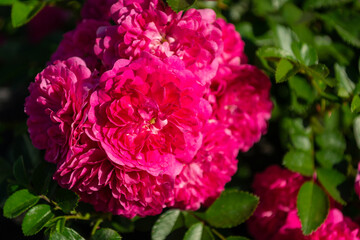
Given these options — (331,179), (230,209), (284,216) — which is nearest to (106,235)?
(230,209)

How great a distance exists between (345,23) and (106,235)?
2.92 ft

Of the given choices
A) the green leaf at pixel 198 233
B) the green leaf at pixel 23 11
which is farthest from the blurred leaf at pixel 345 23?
the green leaf at pixel 23 11

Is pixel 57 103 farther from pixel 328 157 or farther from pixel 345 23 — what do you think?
pixel 345 23

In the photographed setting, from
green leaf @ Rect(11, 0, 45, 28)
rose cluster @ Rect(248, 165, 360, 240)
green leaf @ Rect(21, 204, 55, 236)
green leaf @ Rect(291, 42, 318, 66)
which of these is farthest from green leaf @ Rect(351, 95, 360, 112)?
green leaf @ Rect(11, 0, 45, 28)

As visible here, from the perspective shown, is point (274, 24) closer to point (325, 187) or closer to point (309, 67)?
point (309, 67)

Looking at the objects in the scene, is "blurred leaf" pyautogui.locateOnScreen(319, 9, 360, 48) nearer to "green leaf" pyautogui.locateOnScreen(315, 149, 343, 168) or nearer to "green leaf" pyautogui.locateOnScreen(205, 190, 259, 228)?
"green leaf" pyautogui.locateOnScreen(315, 149, 343, 168)

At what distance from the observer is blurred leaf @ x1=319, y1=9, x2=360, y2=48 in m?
1.13

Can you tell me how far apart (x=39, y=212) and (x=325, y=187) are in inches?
26.7

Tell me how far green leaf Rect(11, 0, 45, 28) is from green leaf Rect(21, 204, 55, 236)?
0.50m

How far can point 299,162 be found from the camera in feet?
3.35

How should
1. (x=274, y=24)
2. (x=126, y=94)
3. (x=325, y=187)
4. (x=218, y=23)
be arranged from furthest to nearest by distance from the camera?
1. (x=274, y=24)
2. (x=325, y=187)
3. (x=218, y=23)
4. (x=126, y=94)

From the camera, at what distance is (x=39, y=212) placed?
0.83 metres

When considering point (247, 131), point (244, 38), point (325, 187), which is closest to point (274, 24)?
point (244, 38)

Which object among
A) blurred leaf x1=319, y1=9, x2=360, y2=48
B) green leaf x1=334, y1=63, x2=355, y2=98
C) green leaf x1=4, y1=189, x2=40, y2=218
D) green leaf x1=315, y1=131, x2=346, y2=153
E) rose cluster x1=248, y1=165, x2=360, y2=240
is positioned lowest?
rose cluster x1=248, y1=165, x2=360, y2=240
